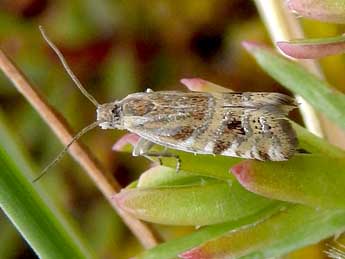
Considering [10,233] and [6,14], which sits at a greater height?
[6,14]

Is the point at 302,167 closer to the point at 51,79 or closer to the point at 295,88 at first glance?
the point at 295,88

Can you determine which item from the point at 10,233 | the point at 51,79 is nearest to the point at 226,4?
the point at 51,79

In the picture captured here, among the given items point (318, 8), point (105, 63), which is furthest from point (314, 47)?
point (105, 63)

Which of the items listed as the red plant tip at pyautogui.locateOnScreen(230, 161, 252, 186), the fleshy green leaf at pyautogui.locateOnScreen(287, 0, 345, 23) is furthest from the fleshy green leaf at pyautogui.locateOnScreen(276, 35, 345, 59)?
the red plant tip at pyautogui.locateOnScreen(230, 161, 252, 186)

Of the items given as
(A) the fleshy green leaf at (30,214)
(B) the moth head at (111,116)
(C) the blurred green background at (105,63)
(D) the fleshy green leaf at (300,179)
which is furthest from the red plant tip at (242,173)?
(C) the blurred green background at (105,63)

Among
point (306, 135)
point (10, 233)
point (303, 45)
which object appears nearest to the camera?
point (303, 45)

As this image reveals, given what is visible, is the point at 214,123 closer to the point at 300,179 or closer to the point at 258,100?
the point at 258,100
